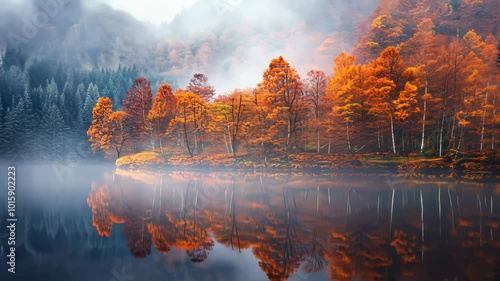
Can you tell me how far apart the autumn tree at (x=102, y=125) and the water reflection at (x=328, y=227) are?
2160cm

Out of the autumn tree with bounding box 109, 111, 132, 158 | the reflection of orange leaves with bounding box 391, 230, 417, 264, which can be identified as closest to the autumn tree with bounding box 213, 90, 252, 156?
the autumn tree with bounding box 109, 111, 132, 158

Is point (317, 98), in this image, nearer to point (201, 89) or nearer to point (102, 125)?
point (201, 89)

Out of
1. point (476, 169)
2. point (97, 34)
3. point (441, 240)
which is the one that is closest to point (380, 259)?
point (441, 240)

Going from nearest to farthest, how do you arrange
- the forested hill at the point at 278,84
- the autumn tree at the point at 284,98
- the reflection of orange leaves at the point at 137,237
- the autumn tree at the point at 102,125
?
1. the reflection of orange leaves at the point at 137,237
2. the forested hill at the point at 278,84
3. the autumn tree at the point at 284,98
4. the autumn tree at the point at 102,125

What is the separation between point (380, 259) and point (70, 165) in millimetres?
40460

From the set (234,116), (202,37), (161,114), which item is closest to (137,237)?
(234,116)

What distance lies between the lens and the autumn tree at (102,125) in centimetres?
3738

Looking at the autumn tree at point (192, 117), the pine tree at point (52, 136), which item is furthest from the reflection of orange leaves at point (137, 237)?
the pine tree at point (52, 136)

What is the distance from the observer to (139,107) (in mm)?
37594

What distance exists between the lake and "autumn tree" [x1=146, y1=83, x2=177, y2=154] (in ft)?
65.0

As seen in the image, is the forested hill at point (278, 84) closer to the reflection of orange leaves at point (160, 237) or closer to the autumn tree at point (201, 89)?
the autumn tree at point (201, 89)

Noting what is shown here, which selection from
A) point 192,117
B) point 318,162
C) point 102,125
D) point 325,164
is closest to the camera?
point 325,164

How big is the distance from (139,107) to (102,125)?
4.77 m

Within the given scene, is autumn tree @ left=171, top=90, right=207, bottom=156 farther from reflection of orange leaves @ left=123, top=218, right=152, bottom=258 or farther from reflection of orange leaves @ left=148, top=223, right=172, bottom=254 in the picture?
reflection of orange leaves @ left=148, top=223, right=172, bottom=254
